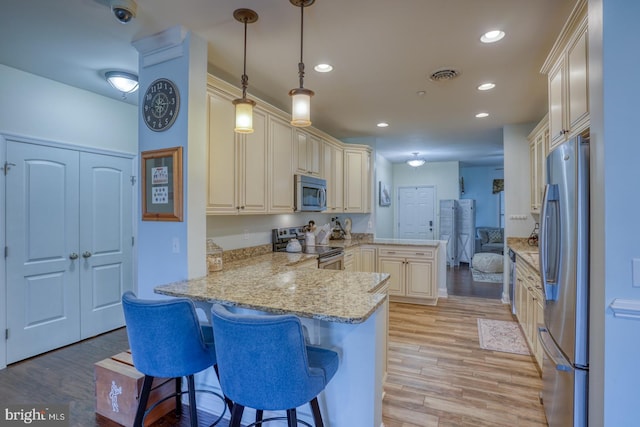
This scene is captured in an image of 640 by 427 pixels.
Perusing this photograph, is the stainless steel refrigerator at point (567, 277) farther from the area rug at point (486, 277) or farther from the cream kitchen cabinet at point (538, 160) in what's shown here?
the area rug at point (486, 277)

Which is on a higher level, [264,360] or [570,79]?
[570,79]

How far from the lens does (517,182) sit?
15.2 ft

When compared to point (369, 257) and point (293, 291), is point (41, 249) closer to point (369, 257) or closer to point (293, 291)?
point (293, 291)

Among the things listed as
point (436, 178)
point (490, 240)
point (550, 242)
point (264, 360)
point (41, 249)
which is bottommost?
point (490, 240)

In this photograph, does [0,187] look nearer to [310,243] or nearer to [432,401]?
[310,243]

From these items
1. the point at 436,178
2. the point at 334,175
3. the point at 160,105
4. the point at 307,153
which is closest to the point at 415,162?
the point at 436,178

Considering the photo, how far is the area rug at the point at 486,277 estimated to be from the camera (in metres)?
6.53

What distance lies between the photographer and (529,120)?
439 centimetres

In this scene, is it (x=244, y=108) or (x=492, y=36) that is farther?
(x=492, y=36)

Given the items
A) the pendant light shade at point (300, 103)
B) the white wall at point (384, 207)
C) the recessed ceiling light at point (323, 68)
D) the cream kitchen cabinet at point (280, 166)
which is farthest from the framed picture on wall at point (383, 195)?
the pendant light shade at point (300, 103)

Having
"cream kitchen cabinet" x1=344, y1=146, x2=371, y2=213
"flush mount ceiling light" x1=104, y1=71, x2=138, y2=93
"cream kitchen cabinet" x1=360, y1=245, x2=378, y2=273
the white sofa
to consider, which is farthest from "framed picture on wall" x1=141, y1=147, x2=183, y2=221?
the white sofa

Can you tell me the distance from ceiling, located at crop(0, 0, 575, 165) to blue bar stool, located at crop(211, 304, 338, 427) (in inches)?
69.0

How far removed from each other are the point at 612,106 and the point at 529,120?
338cm

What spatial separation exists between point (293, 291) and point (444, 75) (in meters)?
2.27
